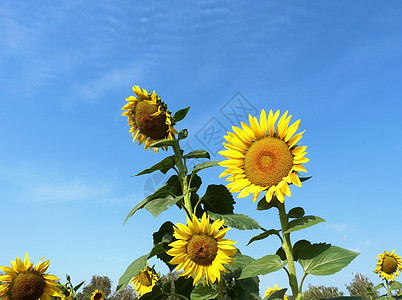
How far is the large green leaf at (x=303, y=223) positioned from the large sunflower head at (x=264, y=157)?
20 cm

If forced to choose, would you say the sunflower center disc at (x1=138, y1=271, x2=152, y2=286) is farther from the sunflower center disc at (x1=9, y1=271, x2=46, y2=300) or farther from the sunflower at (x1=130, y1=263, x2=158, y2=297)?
the sunflower center disc at (x1=9, y1=271, x2=46, y2=300)

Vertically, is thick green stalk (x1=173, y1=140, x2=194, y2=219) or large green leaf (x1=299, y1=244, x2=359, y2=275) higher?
thick green stalk (x1=173, y1=140, x2=194, y2=219)

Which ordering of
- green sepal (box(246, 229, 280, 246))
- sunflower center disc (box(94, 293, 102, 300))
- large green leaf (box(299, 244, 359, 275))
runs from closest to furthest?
1. large green leaf (box(299, 244, 359, 275))
2. green sepal (box(246, 229, 280, 246))
3. sunflower center disc (box(94, 293, 102, 300))

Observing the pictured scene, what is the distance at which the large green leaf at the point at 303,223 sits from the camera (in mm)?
2529

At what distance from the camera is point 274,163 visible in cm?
289

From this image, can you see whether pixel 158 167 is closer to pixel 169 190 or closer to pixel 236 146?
pixel 169 190

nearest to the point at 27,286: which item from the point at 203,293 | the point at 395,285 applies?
the point at 203,293

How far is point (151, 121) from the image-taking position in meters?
4.71

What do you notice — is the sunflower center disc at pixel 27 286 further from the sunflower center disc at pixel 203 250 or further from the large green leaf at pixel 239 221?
the large green leaf at pixel 239 221

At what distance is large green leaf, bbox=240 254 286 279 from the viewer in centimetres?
256

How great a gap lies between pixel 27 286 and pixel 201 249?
268cm

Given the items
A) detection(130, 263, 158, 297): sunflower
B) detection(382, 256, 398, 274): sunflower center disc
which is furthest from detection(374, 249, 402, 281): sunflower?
detection(130, 263, 158, 297): sunflower

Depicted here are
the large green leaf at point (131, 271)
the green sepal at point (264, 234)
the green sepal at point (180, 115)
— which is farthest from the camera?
the green sepal at point (180, 115)

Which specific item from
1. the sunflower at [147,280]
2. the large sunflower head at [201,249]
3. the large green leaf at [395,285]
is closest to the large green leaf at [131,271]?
the large sunflower head at [201,249]
